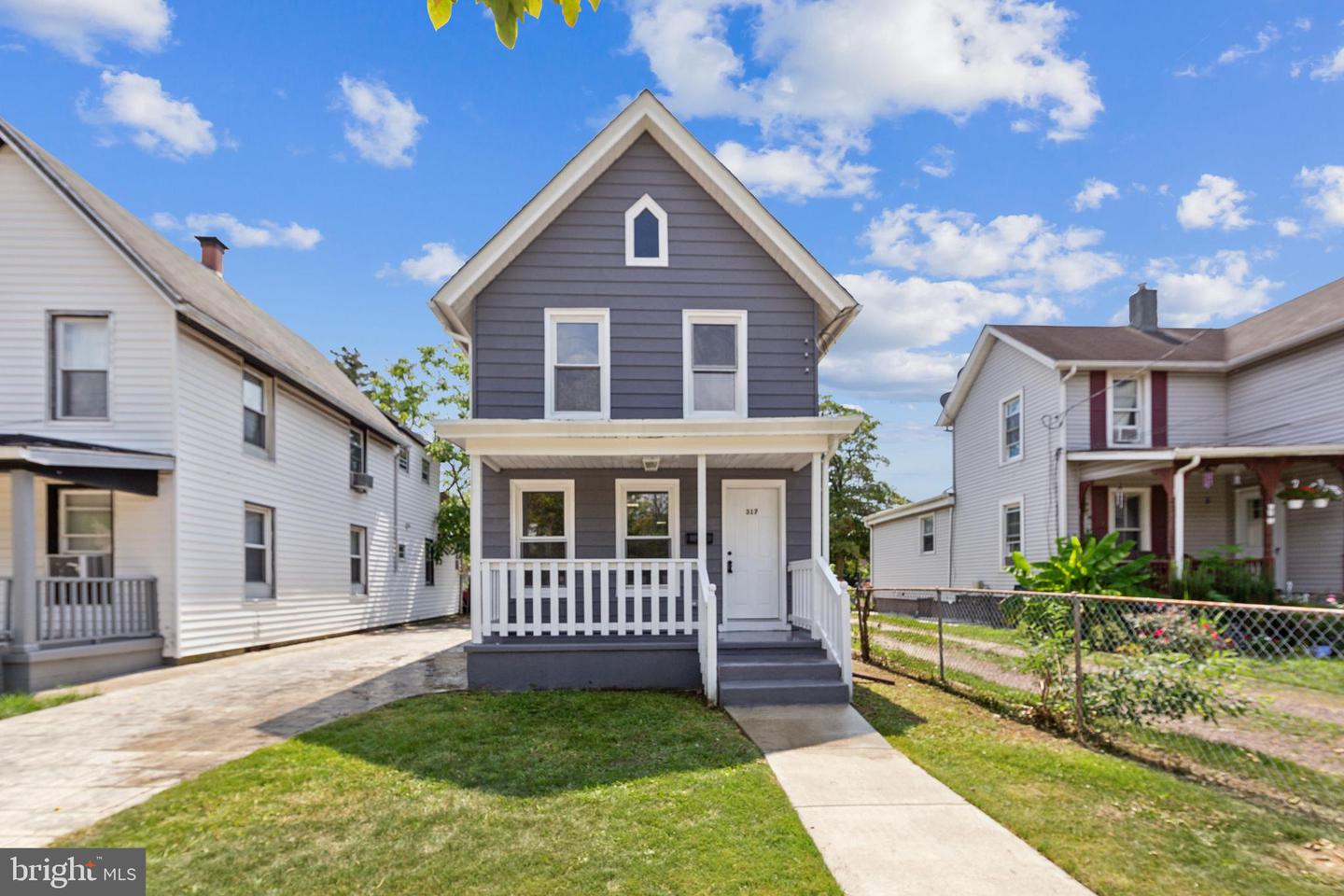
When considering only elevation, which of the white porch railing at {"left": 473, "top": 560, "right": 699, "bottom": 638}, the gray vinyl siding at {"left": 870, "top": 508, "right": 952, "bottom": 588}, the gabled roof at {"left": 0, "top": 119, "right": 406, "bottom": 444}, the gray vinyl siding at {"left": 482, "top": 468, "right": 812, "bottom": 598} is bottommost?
the gray vinyl siding at {"left": 870, "top": 508, "right": 952, "bottom": 588}

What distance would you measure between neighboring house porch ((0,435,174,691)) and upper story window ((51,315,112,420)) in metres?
1.02

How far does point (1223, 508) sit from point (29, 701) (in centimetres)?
2025

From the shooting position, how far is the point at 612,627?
875 cm

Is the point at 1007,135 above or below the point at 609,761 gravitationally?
above

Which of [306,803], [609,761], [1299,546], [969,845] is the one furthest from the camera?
[1299,546]

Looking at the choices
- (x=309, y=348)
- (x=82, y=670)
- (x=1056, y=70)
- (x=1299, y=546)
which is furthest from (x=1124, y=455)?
(x=309, y=348)

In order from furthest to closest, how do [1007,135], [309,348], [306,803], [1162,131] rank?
1. [309,348]
2. [1007,135]
3. [1162,131]
4. [306,803]

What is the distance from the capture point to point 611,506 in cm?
1018

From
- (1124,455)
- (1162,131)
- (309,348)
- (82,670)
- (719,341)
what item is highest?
(1162,131)

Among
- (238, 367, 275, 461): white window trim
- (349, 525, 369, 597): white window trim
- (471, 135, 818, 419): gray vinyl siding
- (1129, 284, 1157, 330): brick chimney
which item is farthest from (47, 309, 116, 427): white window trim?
(1129, 284, 1157, 330): brick chimney

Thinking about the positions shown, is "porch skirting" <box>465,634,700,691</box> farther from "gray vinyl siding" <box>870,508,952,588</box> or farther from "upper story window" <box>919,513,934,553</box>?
"upper story window" <box>919,513,934,553</box>

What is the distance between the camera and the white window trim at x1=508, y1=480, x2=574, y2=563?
9.96m

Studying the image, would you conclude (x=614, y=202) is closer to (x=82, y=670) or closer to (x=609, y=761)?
(x=609, y=761)

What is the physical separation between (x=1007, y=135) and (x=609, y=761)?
41.2 feet
